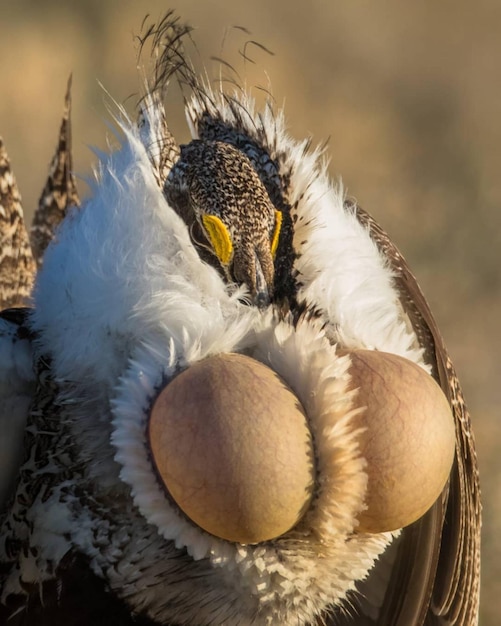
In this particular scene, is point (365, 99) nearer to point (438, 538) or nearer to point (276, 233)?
point (438, 538)

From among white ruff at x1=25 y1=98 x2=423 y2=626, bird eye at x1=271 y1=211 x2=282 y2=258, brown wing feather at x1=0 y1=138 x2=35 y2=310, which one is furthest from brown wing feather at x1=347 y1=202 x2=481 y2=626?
brown wing feather at x1=0 y1=138 x2=35 y2=310

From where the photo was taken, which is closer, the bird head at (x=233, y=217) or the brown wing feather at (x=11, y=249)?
→ the bird head at (x=233, y=217)

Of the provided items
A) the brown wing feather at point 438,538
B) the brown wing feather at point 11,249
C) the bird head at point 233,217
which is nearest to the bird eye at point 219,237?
the bird head at point 233,217

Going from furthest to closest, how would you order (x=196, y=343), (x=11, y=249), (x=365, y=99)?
(x=365, y=99)
(x=11, y=249)
(x=196, y=343)

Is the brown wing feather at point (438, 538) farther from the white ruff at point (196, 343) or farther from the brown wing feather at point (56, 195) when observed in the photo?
the brown wing feather at point (56, 195)

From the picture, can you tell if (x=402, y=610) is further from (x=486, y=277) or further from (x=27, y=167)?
(x=27, y=167)

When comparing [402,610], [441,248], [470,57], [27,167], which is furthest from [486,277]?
[402,610]

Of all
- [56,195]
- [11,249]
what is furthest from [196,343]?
[56,195]
